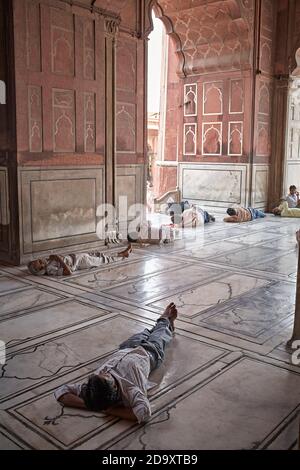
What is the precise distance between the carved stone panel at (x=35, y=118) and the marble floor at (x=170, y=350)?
1316 millimetres

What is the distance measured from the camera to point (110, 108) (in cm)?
571

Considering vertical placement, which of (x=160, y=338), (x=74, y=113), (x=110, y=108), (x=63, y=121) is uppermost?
(x=110, y=108)

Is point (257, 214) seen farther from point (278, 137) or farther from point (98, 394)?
point (98, 394)

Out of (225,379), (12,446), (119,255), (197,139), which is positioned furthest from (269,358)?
(197,139)

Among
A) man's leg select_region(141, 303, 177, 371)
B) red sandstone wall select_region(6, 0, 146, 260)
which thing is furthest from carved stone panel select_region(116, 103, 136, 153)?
man's leg select_region(141, 303, 177, 371)

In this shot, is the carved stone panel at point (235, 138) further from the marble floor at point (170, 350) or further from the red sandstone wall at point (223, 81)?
the marble floor at point (170, 350)

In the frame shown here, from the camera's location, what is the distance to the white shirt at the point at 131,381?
209 centimetres

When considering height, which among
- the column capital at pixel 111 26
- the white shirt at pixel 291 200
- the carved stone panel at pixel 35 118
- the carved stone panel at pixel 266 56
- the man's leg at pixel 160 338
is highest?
the carved stone panel at pixel 266 56

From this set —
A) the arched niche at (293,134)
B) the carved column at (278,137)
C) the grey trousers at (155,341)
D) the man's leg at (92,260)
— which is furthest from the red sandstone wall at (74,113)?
the arched niche at (293,134)

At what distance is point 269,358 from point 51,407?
1266 millimetres

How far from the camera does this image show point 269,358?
2.73 metres

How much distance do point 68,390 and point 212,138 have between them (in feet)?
24.0

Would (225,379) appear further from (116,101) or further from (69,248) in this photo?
(116,101)

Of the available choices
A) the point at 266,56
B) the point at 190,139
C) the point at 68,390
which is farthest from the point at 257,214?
the point at 68,390
